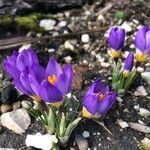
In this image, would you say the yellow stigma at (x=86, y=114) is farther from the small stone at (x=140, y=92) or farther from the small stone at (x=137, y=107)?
the small stone at (x=140, y=92)

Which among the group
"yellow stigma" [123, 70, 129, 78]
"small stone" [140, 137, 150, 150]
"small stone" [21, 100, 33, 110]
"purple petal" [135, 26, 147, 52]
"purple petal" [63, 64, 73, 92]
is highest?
"purple petal" [63, 64, 73, 92]

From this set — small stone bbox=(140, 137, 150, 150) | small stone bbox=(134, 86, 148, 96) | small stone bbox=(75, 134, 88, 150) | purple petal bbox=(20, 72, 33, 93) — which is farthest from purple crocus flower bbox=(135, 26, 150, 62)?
purple petal bbox=(20, 72, 33, 93)

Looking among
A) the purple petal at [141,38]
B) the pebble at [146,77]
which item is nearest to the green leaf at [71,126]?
the purple petal at [141,38]

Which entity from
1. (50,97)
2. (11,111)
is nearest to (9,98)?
(11,111)

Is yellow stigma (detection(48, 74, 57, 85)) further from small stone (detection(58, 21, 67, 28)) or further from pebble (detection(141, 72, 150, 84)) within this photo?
small stone (detection(58, 21, 67, 28))

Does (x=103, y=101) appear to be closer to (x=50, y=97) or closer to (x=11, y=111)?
(x=50, y=97)

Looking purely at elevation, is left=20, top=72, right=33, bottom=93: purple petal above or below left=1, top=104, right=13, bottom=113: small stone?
above
